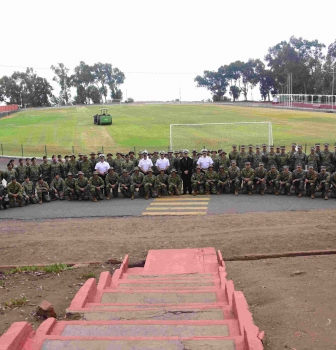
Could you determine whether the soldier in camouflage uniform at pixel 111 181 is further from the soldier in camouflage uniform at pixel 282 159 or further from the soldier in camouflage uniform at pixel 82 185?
the soldier in camouflage uniform at pixel 282 159

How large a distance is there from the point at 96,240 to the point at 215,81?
112832mm

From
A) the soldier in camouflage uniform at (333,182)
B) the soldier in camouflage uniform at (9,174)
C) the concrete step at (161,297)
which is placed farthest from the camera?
the soldier in camouflage uniform at (9,174)

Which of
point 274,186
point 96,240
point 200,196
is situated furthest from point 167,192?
point 96,240

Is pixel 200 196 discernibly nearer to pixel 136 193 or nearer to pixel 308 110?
pixel 136 193

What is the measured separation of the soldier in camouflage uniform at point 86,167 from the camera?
18656 mm

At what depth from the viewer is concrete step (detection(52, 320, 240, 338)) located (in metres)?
4.37

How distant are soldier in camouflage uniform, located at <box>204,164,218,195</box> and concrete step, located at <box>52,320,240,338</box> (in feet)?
42.5

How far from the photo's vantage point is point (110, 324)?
179 inches

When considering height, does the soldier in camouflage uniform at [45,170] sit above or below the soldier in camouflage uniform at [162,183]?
above

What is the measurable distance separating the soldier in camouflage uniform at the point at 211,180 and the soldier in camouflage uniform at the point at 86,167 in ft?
16.4

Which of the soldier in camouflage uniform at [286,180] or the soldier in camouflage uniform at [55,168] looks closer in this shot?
the soldier in camouflage uniform at [286,180]

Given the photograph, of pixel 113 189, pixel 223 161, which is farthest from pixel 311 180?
pixel 113 189

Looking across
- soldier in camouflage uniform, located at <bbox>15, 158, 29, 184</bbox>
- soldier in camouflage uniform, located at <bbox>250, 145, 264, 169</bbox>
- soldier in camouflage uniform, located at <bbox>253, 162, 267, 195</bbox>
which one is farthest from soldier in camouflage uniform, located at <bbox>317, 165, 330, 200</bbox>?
soldier in camouflage uniform, located at <bbox>15, 158, 29, 184</bbox>

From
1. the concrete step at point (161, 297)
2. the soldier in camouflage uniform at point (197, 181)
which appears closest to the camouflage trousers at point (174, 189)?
the soldier in camouflage uniform at point (197, 181)
